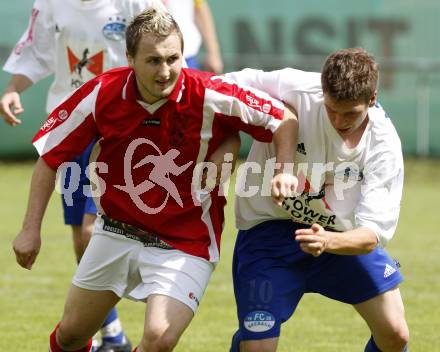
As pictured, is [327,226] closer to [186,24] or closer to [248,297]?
[248,297]

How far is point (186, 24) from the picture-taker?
24.8 feet

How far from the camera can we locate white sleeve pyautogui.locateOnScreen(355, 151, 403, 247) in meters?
4.67

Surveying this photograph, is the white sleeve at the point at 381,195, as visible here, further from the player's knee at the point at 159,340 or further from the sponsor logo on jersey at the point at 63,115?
the sponsor logo on jersey at the point at 63,115

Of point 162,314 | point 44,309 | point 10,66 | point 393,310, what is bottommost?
point 44,309

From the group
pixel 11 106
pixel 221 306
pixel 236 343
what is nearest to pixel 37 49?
pixel 11 106

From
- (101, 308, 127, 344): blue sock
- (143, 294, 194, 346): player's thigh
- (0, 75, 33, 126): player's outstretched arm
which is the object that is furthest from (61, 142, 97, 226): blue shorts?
(143, 294, 194, 346): player's thigh

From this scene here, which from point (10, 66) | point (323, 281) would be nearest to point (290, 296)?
point (323, 281)

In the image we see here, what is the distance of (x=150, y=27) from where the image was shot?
4.58 meters

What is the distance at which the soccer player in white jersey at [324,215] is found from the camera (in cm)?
473

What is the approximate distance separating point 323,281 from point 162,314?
0.85 metres

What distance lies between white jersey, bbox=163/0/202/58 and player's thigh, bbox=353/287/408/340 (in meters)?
2.89

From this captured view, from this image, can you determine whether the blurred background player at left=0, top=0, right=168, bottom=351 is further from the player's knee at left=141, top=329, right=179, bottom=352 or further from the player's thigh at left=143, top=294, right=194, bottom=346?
the player's knee at left=141, top=329, right=179, bottom=352

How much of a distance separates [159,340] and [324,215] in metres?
0.98

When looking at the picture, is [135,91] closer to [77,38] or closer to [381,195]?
[381,195]
